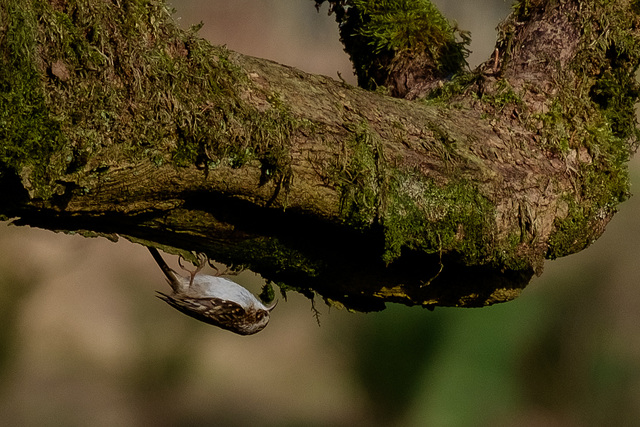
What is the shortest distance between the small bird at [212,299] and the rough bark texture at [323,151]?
47 centimetres

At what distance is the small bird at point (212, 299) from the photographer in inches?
107

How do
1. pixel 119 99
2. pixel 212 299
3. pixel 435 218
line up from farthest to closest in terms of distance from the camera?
1. pixel 212 299
2. pixel 435 218
3. pixel 119 99

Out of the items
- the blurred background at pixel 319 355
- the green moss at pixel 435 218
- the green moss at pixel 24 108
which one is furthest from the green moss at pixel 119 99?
the blurred background at pixel 319 355

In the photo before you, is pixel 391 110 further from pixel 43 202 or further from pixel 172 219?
pixel 43 202

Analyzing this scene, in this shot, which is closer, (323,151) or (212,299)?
(323,151)

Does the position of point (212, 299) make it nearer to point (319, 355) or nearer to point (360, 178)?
point (360, 178)

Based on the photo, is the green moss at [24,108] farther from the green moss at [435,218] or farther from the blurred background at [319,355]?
the blurred background at [319,355]

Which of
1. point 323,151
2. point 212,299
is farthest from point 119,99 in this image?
point 212,299

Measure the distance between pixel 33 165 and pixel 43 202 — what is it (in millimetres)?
106

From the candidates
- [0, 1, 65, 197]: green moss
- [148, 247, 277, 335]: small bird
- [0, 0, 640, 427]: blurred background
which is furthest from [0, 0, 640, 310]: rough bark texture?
[0, 0, 640, 427]: blurred background

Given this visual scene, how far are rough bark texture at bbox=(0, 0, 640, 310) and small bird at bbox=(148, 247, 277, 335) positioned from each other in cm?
47

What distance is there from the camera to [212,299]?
8.96ft

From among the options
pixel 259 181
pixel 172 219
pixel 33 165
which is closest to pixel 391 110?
pixel 259 181

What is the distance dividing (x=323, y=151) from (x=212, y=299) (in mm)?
1057
